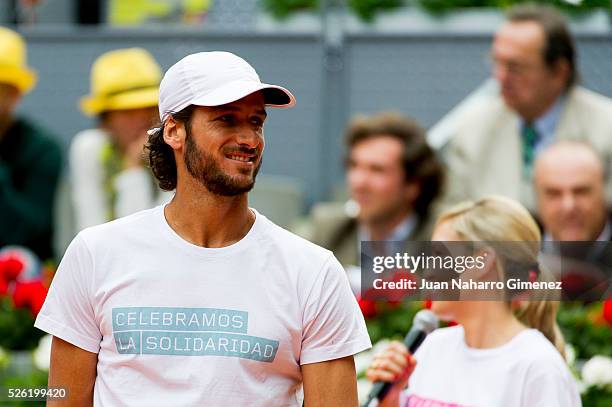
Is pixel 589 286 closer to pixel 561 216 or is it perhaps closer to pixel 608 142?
pixel 561 216

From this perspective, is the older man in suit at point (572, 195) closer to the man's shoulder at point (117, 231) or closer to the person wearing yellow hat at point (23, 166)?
the man's shoulder at point (117, 231)

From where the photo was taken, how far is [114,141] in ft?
20.2

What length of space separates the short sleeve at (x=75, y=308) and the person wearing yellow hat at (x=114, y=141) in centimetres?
300

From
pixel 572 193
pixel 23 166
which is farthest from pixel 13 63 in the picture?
pixel 572 193

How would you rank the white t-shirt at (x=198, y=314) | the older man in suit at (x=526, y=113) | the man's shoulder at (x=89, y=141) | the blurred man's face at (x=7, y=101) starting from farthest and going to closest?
the blurred man's face at (x=7, y=101)
the man's shoulder at (x=89, y=141)
the older man in suit at (x=526, y=113)
the white t-shirt at (x=198, y=314)

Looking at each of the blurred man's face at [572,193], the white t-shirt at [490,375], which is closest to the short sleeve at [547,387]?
the white t-shirt at [490,375]

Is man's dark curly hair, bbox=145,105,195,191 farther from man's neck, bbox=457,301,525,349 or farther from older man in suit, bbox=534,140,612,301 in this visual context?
older man in suit, bbox=534,140,612,301

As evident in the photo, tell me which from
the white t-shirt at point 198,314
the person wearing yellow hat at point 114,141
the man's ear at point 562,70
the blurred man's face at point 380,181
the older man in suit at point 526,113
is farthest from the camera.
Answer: the person wearing yellow hat at point 114,141

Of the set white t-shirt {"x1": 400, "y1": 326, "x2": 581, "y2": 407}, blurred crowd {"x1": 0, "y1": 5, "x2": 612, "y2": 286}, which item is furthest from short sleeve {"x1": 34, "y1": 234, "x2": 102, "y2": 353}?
blurred crowd {"x1": 0, "y1": 5, "x2": 612, "y2": 286}

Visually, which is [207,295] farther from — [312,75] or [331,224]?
[312,75]

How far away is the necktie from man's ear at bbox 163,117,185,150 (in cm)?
252

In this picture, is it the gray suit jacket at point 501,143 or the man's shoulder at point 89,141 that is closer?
the gray suit jacket at point 501,143

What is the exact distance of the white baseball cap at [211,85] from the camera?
102 inches

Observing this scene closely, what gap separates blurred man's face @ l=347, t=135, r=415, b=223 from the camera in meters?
5.19
